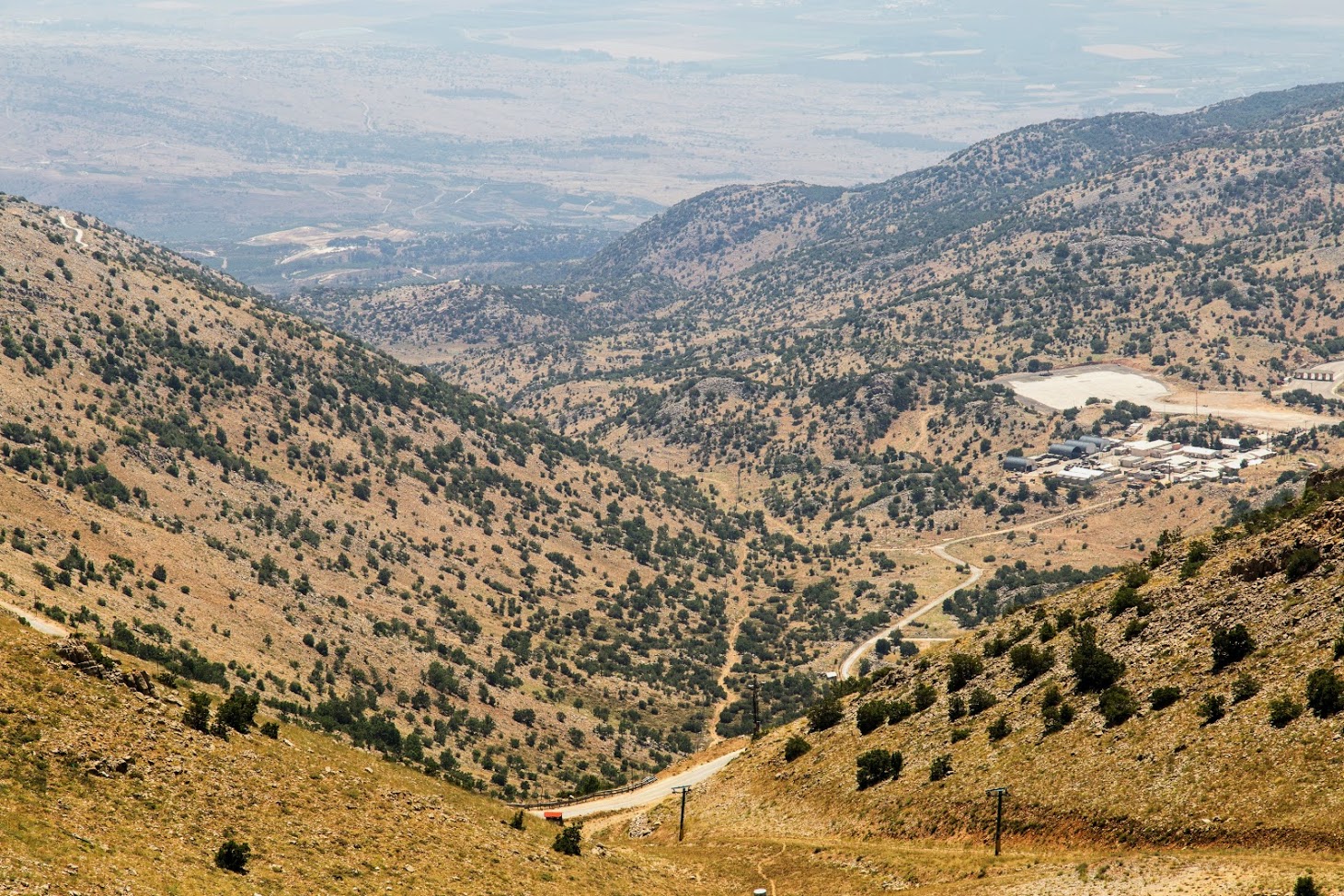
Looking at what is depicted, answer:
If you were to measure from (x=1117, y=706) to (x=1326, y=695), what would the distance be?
9.30 m

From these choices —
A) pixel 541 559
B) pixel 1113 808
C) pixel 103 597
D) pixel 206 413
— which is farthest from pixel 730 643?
pixel 1113 808

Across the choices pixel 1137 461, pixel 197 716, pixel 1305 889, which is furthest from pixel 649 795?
pixel 1137 461

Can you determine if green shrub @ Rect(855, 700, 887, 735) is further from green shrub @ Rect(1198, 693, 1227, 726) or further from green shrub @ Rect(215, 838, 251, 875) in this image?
green shrub @ Rect(215, 838, 251, 875)

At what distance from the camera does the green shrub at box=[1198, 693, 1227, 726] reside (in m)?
48.8

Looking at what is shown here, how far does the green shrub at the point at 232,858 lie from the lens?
40.2 m

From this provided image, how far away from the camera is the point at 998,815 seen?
49812 millimetres

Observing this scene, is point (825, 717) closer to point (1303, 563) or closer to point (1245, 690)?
point (1245, 690)

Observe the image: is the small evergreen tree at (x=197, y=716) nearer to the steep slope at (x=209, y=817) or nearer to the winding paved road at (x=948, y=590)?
the steep slope at (x=209, y=817)

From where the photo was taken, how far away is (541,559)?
144m

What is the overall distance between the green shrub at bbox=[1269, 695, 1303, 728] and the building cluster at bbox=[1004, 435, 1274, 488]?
4936 inches

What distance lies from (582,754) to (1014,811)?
49.0 meters

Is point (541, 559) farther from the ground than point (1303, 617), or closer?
closer

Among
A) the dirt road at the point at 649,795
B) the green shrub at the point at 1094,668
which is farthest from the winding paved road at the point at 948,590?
the green shrub at the point at 1094,668

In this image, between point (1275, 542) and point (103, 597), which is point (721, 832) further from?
point (103, 597)
